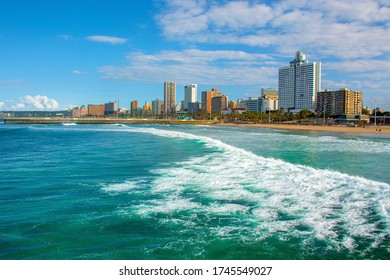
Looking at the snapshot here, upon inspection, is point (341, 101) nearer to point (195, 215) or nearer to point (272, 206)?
point (272, 206)

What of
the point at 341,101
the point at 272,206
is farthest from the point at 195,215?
the point at 341,101

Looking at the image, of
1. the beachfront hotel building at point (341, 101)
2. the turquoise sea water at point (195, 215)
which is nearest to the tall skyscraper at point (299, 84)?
the beachfront hotel building at point (341, 101)

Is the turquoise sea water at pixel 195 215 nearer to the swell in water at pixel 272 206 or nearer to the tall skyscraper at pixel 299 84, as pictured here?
the swell in water at pixel 272 206

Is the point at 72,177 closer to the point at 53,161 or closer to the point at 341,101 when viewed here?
the point at 53,161

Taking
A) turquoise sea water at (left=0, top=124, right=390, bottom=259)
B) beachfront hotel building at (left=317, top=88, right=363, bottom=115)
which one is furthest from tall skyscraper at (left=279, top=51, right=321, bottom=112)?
turquoise sea water at (left=0, top=124, right=390, bottom=259)

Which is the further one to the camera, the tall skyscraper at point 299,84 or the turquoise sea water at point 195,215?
the tall skyscraper at point 299,84

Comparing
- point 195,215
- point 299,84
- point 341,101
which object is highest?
point 299,84

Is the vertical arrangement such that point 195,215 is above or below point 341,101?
below
